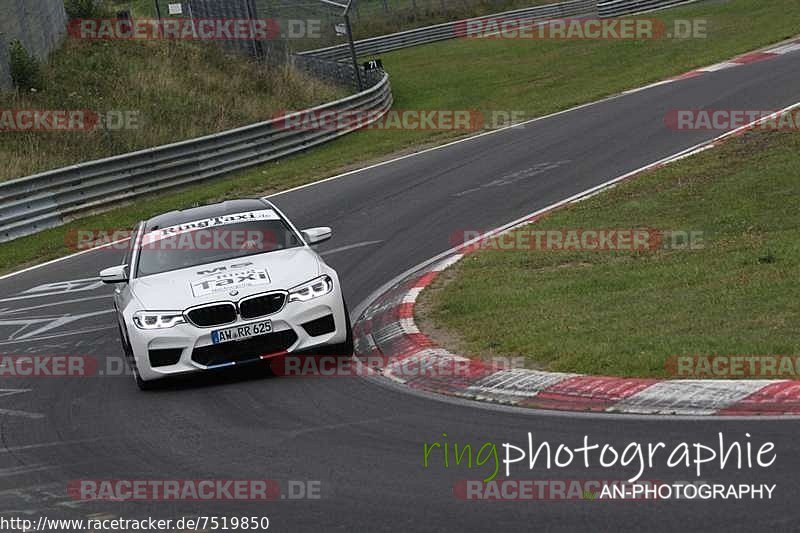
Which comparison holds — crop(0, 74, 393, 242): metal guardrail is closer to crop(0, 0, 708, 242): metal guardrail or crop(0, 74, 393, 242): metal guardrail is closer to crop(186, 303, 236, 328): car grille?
crop(0, 0, 708, 242): metal guardrail

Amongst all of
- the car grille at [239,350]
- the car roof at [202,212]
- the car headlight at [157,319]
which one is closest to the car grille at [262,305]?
the car grille at [239,350]

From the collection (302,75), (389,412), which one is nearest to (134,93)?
(302,75)

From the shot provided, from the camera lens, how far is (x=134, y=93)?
31453mm

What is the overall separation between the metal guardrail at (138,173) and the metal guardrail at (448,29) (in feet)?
89.0

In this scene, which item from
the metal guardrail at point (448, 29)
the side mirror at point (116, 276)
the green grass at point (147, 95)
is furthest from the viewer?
the metal guardrail at point (448, 29)

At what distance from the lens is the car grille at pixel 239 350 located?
10.3 m

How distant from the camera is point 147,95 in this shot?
103ft

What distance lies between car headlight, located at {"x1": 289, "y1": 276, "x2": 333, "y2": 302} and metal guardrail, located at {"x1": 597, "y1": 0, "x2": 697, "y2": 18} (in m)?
45.2

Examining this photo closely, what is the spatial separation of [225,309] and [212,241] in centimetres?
144

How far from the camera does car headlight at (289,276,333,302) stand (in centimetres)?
1048

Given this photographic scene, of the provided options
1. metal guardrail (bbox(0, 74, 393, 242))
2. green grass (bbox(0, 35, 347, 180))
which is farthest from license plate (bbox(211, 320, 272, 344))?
green grass (bbox(0, 35, 347, 180))

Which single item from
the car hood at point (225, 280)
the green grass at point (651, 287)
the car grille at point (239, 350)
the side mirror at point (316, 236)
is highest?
the side mirror at point (316, 236)

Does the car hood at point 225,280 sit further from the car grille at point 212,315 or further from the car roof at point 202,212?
the car roof at point 202,212

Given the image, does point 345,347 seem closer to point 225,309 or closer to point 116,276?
point 225,309
